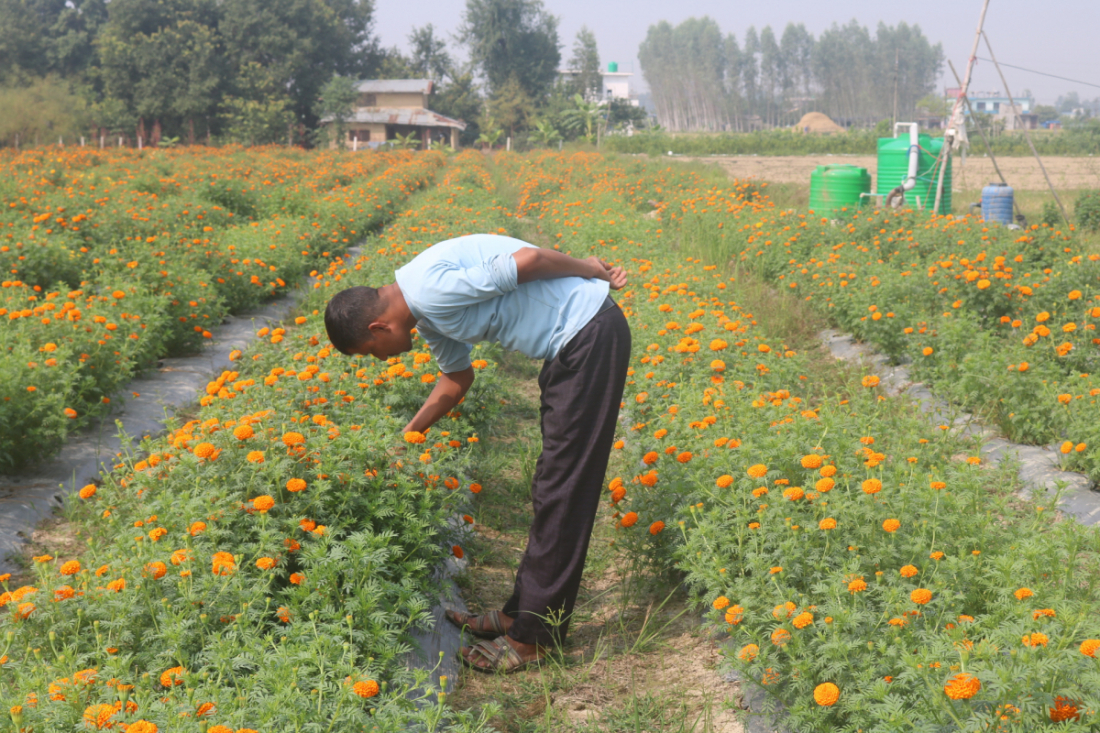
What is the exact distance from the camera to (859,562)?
2156mm

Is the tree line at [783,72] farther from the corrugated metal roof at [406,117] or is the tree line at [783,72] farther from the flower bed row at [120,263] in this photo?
the flower bed row at [120,263]

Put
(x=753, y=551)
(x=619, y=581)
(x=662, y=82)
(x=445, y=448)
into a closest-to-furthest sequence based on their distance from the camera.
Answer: (x=753, y=551), (x=445, y=448), (x=619, y=581), (x=662, y=82)

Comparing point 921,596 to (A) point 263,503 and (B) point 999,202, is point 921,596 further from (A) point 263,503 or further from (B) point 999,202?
(B) point 999,202

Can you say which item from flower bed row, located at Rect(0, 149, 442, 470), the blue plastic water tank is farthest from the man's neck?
the blue plastic water tank

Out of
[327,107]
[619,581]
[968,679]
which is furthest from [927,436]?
[327,107]

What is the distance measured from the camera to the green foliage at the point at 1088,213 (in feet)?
32.4

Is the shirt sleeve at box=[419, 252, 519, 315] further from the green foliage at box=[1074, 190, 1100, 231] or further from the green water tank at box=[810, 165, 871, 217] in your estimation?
the green foliage at box=[1074, 190, 1100, 231]

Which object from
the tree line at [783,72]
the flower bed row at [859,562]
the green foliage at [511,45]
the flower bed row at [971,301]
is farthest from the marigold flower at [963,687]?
the tree line at [783,72]

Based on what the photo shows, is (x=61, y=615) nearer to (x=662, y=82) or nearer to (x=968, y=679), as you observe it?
(x=968, y=679)

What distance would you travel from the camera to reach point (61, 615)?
2.16m

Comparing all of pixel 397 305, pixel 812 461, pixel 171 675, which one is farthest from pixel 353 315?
pixel 812 461

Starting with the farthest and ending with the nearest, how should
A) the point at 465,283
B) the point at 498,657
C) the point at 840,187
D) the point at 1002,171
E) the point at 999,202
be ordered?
the point at 1002,171
the point at 840,187
the point at 999,202
the point at 498,657
the point at 465,283

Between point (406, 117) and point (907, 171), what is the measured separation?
40556mm

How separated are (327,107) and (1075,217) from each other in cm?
3668
